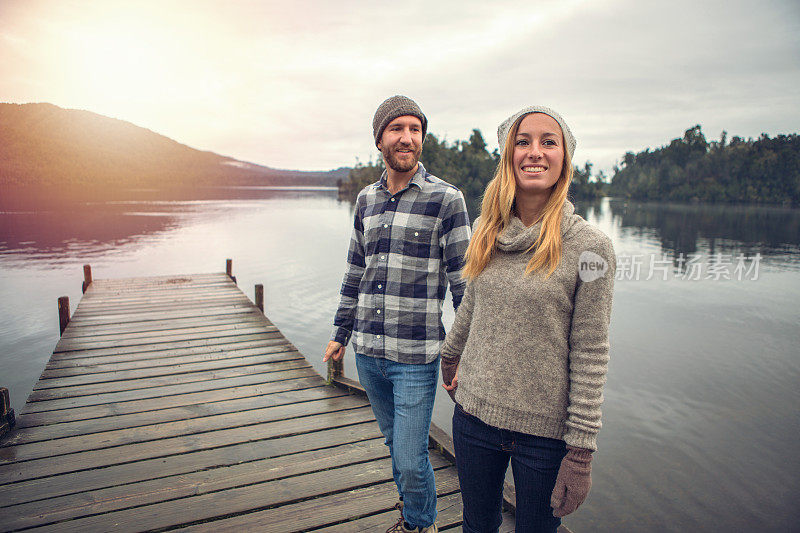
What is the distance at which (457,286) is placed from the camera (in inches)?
92.6

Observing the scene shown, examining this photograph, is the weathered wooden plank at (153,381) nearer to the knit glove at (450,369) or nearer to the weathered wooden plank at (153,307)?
the weathered wooden plank at (153,307)

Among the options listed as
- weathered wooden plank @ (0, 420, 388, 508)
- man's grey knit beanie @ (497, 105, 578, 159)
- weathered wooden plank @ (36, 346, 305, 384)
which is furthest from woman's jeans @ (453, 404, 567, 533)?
weathered wooden plank @ (36, 346, 305, 384)

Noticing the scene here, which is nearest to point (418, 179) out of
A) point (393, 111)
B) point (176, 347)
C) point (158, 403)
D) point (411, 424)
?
point (393, 111)

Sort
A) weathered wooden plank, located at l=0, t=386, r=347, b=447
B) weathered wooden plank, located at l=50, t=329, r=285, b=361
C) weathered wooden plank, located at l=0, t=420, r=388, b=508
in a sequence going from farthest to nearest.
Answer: weathered wooden plank, located at l=50, t=329, r=285, b=361, weathered wooden plank, located at l=0, t=386, r=347, b=447, weathered wooden plank, located at l=0, t=420, r=388, b=508

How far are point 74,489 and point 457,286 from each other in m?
3.23

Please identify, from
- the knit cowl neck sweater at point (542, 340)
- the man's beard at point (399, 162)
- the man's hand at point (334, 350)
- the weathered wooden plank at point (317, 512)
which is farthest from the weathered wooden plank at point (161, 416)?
the knit cowl neck sweater at point (542, 340)

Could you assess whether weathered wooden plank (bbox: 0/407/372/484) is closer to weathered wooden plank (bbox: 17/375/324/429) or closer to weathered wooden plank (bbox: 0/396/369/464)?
weathered wooden plank (bbox: 0/396/369/464)

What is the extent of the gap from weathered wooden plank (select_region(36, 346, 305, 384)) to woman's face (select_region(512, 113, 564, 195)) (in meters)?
5.24

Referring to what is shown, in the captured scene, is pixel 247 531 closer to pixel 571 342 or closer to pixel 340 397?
pixel 340 397

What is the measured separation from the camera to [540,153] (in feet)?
5.52

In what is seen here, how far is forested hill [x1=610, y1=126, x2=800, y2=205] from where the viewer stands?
95688 mm

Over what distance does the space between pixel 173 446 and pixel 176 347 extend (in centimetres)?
303

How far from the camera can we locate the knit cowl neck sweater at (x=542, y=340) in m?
1.53

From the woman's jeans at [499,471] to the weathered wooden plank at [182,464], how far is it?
89.3 inches
